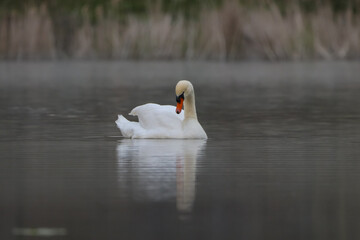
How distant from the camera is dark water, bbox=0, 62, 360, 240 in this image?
586cm

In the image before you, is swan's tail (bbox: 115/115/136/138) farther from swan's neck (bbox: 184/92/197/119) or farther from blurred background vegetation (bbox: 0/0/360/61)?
blurred background vegetation (bbox: 0/0/360/61)

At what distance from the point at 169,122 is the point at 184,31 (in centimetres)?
1988

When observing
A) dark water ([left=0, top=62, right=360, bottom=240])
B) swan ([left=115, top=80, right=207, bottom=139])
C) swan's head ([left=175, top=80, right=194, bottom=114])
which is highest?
swan's head ([left=175, top=80, right=194, bottom=114])

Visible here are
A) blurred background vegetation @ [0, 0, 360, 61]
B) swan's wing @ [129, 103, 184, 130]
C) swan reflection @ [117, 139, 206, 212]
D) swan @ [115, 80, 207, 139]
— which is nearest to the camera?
swan reflection @ [117, 139, 206, 212]

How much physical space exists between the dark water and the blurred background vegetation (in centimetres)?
1298

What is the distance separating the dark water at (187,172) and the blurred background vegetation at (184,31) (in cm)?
1298

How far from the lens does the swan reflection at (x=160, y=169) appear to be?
6.88 meters

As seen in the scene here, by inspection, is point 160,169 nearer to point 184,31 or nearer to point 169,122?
point 169,122

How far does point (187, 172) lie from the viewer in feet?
26.2

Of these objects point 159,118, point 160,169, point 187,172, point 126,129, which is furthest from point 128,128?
point 187,172

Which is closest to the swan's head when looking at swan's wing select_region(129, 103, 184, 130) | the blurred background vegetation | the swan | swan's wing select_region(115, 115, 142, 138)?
the swan

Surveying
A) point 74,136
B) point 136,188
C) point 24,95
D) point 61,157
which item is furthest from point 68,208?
point 24,95

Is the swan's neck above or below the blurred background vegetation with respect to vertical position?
below

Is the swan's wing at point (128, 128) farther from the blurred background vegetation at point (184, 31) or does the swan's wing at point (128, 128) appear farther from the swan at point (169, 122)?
the blurred background vegetation at point (184, 31)
